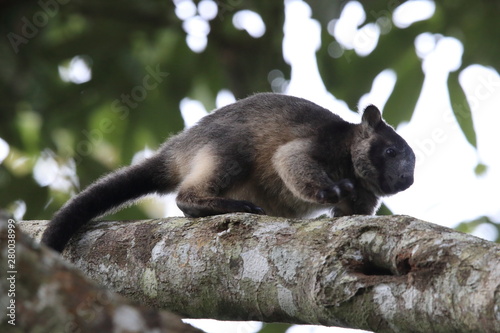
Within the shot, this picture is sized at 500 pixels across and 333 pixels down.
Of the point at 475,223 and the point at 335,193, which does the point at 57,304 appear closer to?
the point at 335,193

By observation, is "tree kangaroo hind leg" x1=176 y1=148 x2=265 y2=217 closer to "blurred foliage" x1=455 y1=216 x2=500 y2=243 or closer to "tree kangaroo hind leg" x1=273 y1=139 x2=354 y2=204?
"tree kangaroo hind leg" x1=273 y1=139 x2=354 y2=204

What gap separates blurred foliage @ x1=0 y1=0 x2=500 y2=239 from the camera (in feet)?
17.9

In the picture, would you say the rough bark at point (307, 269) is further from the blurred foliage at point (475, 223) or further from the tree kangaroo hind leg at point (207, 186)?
the blurred foliage at point (475, 223)

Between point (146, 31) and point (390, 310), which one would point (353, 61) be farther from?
point (390, 310)

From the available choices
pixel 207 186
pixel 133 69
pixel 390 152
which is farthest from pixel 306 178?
pixel 133 69

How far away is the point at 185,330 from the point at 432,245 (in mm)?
1283

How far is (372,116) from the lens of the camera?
17.7 feet

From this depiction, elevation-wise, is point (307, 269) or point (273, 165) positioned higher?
point (307, 269)

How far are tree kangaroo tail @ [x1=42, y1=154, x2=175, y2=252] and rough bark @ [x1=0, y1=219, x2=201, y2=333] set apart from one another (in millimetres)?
2012

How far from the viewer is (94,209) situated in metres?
4.38

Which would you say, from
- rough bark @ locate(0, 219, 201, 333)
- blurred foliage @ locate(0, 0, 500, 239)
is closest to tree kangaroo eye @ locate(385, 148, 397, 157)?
blurred foliage @ locate(0, 0, 500, 239)

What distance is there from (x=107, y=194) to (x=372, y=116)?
2.17 m

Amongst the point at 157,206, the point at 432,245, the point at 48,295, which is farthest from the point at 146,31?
the point at 48,295

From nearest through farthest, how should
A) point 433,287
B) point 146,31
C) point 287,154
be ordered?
point 433,287 → point 287,154 → point 146,31
